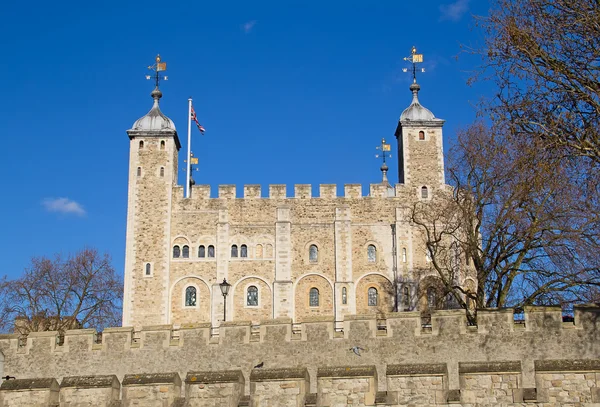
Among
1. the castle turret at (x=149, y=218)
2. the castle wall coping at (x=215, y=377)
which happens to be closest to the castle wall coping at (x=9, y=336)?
the castle wall coping at (x=215, y=377)

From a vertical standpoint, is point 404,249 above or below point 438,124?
below

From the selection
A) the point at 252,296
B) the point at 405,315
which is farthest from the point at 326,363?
the point at 252,296

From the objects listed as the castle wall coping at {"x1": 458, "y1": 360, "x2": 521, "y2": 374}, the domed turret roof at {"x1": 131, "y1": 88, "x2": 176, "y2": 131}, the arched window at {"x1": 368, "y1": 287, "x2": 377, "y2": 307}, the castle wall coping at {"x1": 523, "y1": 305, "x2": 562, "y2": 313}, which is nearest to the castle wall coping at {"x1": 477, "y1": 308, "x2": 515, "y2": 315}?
the castle wall coping at {"x1": 523, "y1": 305, "x2": 562, "y2": 313}

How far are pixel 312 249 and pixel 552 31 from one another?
1235 inches

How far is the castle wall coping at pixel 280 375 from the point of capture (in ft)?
50.5

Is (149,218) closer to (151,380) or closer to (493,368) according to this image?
(151,380)

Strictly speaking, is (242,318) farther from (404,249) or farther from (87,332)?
(87,332)

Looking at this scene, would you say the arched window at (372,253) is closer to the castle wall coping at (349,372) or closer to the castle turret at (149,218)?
the castle turret at (149,218)

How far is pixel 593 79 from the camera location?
16875mm

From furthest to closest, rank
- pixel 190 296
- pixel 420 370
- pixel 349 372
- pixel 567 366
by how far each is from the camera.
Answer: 1. pixel 190 296
2. pixel 349 372
3. pixel 420 370
4. pixel 567 366

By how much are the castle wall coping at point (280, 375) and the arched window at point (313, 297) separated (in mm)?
31164

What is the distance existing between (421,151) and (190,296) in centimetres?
1443

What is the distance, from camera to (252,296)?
4675 centimetres

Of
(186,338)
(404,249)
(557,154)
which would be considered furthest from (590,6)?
(404,249)
